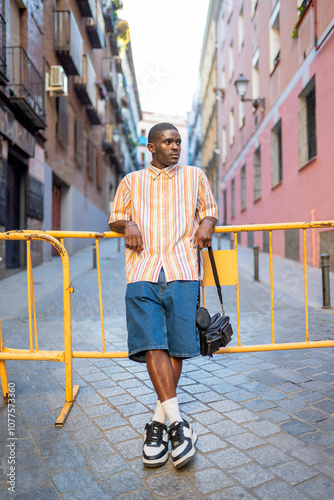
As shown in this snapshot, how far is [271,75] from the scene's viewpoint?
14.2 meters

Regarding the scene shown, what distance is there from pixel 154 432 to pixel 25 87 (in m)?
10.9

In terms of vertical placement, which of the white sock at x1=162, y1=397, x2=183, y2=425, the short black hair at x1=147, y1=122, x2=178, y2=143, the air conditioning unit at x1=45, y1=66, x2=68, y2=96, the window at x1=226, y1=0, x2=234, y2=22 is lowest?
the white sock at x1=162, y1=397, x2=183, y2=425

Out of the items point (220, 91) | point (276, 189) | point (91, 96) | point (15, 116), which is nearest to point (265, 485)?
point (15, 116)

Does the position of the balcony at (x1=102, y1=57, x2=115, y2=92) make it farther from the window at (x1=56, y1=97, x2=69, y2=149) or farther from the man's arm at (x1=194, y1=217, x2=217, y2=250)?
the man's arm at (x1=194, y1=217, x2=217, y2=250)

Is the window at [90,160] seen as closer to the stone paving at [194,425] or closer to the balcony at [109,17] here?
the balcony at [109,17]

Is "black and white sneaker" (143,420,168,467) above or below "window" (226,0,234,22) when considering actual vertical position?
below

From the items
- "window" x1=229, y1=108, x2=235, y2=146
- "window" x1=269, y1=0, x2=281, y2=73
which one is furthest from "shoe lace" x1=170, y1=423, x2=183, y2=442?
"window" x1=229, y1=108, x2=235, y2=146

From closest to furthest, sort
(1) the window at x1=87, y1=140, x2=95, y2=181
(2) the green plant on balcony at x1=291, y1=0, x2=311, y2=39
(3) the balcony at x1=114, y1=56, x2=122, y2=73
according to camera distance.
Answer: (2) the green plant on balcony at x1=291, y1=0, x2=311, y2=39 → (1) the window at x1=87, y1=140, x2=95, y2=181 → (3) the balcony at x1=114, y1=56, x2=122, y2=73

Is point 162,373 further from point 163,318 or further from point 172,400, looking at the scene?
point 163,318

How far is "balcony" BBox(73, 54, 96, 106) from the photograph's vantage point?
58.7 feet

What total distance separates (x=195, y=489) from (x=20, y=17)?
12.9 metres

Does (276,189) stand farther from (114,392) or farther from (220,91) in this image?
(220,91)

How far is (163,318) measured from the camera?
245cm

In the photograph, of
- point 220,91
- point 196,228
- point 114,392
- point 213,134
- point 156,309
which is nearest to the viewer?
point 156,309
